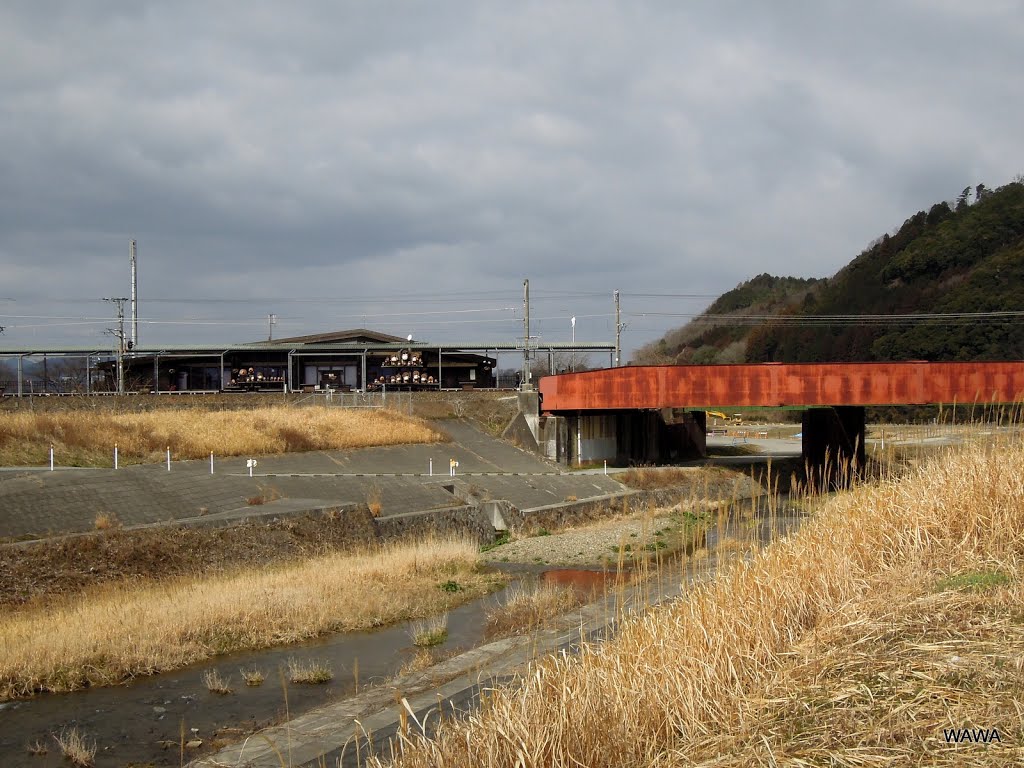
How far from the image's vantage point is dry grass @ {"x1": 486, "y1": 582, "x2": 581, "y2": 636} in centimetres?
1322

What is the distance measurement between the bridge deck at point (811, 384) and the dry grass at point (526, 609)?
20.0 m

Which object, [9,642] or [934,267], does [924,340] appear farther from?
[9,642]

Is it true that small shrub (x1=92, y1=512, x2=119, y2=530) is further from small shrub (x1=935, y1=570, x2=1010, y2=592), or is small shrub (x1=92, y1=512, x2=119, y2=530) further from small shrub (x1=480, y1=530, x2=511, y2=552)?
small shrub (x1=935, y1=570, x2=1010, y2=592)

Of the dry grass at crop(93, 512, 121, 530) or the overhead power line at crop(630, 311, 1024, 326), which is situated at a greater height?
the overhead power line at crop(630, 311, 1024, 326)

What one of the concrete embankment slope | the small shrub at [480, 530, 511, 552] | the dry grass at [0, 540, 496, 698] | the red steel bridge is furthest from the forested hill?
the dry grass at [0, 540, 496, 698]

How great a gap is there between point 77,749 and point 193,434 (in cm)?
2523

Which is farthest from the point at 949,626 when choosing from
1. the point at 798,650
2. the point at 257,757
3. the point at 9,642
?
the point at 9,642

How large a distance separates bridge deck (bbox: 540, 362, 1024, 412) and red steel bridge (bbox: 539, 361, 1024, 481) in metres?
0.04

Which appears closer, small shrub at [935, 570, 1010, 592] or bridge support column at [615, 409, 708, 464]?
small shrub at [935, 570, 1010, 592]

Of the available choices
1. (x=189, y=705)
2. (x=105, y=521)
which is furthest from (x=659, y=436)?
(x=189, y=705)

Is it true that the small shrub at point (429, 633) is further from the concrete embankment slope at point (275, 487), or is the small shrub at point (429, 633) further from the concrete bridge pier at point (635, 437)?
the concrete bridge pier at point (635, 437)

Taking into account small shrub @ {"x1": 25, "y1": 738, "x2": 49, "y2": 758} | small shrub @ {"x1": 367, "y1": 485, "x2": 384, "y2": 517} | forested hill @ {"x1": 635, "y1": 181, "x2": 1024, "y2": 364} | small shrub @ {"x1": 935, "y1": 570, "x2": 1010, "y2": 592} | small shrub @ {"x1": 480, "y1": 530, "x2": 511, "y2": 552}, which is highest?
forested hill @ {"x1": 635, "y1": 181, "x2": 1024, "y2": 364}

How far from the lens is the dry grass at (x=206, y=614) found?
37.7ft

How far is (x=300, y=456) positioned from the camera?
1324 inches
